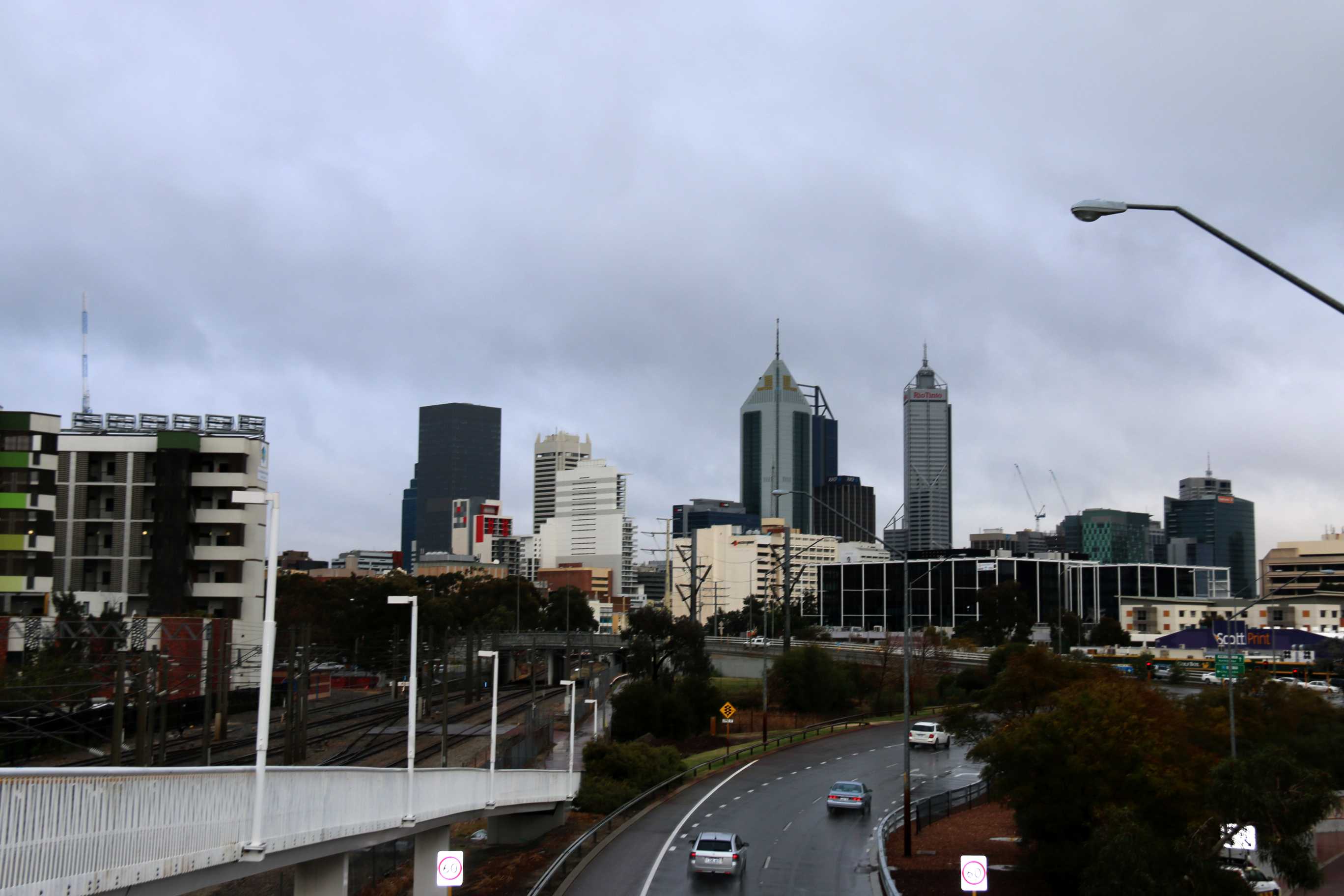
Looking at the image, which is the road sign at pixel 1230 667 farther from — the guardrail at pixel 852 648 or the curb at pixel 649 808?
the guardrail at pixel 852 648

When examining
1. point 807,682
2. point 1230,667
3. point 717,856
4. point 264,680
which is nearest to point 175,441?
point 807,682

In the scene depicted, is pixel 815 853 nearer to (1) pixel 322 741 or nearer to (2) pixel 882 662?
(1) pixel 322 741

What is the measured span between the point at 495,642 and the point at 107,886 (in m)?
96.3

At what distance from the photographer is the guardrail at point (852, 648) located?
110 m

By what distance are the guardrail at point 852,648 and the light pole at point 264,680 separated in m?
76.8

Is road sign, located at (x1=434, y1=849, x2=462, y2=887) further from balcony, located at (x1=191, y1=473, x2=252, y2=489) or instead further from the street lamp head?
balcony, located at (x1=191, y1=473, x2=252, y2=489)

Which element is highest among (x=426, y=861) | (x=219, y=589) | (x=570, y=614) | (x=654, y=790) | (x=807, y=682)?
(x=219, y=589)

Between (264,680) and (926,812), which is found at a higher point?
(264,680)

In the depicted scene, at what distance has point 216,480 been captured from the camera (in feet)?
295

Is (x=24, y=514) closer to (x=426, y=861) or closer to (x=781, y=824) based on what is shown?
(x=781, y=824)

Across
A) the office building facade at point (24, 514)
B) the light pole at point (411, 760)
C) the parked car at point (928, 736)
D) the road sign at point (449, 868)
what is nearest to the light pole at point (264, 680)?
the road sign at point (449, 868)

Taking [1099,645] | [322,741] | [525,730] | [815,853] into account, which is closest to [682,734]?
[525,730]

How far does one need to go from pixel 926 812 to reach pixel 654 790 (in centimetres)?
1091

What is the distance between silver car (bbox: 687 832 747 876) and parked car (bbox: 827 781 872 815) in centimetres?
1294
